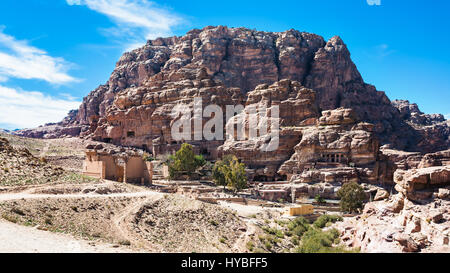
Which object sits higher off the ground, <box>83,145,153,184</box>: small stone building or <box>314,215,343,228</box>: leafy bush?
<box>83,145,153,184</box>: small stone building

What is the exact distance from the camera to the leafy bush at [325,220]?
3781 centimetres

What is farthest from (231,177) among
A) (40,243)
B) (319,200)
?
(40,243)

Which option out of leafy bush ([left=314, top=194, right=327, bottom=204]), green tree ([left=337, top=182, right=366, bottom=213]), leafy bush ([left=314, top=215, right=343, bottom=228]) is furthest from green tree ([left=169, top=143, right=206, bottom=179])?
leafy bush ([left=314, top=215, right=343, bottom=228])

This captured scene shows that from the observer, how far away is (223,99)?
89688mm

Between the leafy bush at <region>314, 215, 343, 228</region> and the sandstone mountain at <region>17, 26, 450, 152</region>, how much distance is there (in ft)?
175

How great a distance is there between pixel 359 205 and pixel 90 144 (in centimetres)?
7152

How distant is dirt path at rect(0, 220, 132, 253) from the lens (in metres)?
17.4

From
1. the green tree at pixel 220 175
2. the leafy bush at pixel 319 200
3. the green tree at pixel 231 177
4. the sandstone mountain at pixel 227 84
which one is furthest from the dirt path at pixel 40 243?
the sandstone mountain at pixel 227 84

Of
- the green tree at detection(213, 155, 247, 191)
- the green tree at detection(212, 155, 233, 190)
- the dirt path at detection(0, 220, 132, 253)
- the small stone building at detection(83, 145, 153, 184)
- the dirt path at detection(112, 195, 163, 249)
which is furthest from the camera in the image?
the green tree at detection(212, 155, 233, 190)

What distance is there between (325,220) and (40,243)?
29.6 metres

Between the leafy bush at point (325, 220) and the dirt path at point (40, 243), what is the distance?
24.0 metres

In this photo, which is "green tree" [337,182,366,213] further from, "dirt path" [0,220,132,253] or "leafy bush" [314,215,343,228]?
"dirt path" [0,220,132,253]
